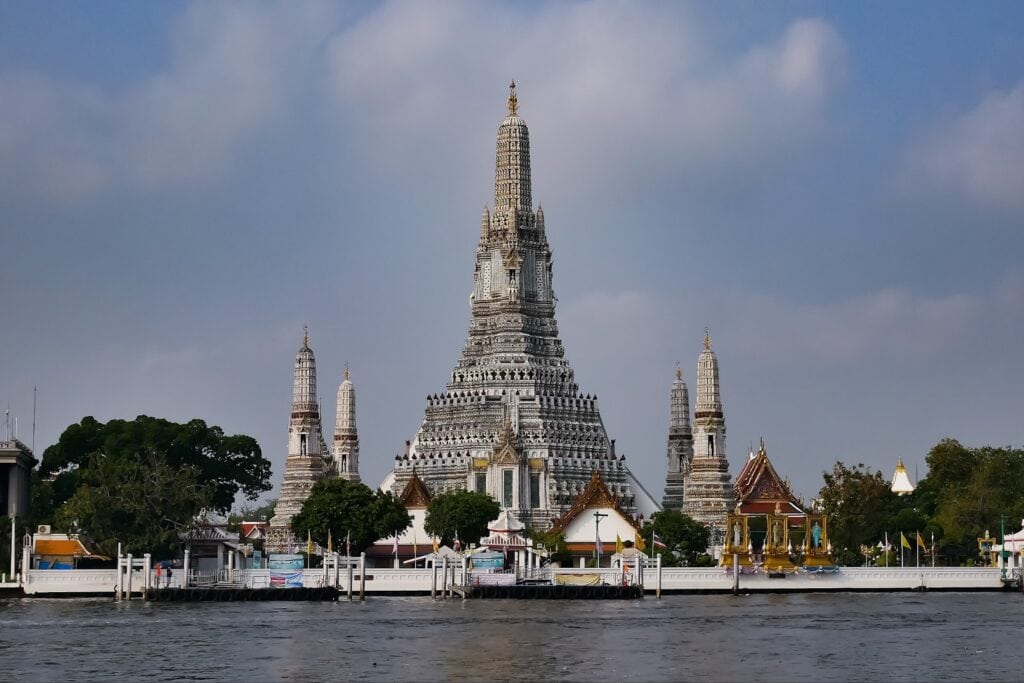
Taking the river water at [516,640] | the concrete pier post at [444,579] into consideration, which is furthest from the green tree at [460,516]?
the river water at [516,640]

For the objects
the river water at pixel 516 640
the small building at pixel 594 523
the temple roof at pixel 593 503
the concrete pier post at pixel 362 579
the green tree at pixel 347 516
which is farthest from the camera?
the temple roof at pixel 593 503

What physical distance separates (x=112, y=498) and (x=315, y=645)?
34189 mm

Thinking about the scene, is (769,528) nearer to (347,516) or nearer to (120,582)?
(347,516)

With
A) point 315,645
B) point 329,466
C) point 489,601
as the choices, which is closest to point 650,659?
point 315,645

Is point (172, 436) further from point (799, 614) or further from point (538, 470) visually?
point (799, 614)

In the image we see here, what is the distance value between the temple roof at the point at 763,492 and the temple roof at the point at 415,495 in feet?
67.9

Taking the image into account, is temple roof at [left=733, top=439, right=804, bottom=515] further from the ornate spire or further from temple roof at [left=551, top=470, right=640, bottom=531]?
the ornate spire

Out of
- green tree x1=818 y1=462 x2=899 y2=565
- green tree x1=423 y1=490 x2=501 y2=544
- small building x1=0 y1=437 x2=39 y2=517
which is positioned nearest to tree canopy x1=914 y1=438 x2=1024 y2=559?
green tree x1=818 y1=462 x2=899 y2=565

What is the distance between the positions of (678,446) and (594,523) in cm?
2160

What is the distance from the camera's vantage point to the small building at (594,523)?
461ft

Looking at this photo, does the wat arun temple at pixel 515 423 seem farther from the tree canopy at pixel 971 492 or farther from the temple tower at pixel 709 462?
the tree canopy at pixel 971 492

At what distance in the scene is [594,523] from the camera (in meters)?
141

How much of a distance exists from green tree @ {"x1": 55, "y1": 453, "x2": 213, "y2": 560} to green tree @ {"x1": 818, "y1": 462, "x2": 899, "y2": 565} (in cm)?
4529

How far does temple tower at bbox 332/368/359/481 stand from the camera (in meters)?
157
